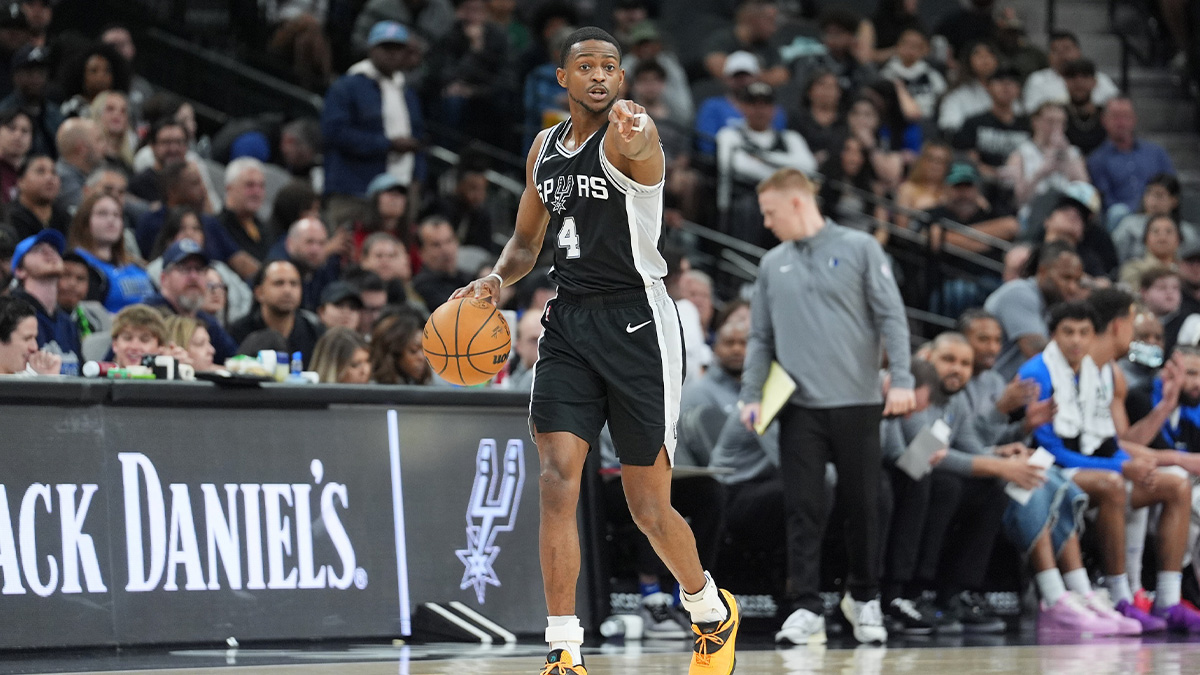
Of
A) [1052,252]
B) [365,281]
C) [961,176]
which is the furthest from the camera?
[961,176]

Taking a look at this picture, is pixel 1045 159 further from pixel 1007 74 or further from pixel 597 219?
pixel 597 219

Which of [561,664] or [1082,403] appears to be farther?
[1082,403]

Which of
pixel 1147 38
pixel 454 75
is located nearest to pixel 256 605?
pixel 454 75

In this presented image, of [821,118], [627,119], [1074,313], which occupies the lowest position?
[1074,313]

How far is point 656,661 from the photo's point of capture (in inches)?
285

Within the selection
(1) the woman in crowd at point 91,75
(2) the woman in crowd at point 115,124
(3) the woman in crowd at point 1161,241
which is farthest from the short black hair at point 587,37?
(3) the woman in crowd at point 1161,241

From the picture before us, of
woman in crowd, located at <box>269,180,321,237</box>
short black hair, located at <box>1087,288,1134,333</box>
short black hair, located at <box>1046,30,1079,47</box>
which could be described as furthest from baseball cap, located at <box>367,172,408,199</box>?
short black hair, located at <box>1046,30,1079,47</box>

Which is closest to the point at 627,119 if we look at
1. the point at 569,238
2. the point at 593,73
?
the point at 593,73

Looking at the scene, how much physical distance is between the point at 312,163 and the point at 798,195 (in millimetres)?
5946

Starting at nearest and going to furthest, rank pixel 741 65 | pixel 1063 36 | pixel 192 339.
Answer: pixel 192 339 < pixel 741 65 < pixel 1063 36

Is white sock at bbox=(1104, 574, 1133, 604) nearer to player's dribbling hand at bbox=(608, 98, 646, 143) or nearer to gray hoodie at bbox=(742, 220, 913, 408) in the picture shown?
gray hoodie at bbox=(742, 220, 913, 408)

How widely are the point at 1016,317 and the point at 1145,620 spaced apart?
2.44 metres

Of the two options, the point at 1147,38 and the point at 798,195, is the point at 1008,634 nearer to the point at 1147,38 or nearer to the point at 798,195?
the point at 798,195

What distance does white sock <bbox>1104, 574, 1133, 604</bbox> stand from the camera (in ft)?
32.8
